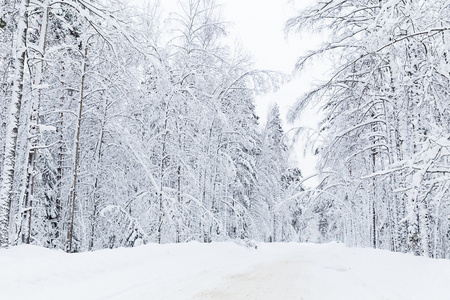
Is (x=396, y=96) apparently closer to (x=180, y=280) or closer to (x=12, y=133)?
(x=180, y=280)

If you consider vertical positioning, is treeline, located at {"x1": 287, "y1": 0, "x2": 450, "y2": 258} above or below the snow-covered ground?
above

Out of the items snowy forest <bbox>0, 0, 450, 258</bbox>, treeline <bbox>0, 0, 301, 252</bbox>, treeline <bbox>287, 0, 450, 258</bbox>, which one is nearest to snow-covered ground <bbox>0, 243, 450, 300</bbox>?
treeline <bbox>287, 0, 450, 258</bbox>

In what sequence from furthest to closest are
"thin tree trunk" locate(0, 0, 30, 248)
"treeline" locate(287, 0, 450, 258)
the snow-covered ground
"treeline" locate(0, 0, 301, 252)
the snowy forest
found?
"treeline" locate(0, 0, 301, 252) → the snowy forest → "thin tree trunk" locate(0, 0, 30, 248) → "treeline" locate(287, 0, 450, 258) → the snow-covered ground

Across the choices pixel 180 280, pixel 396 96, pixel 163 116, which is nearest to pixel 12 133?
pixel 180 280

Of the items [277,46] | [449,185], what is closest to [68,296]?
[449,185]

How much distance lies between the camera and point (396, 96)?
30.9 feet

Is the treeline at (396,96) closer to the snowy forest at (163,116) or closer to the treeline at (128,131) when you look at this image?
the snowy forest at (163,116)

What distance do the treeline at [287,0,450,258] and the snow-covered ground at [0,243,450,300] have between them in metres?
1.20

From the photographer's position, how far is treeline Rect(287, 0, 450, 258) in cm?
542

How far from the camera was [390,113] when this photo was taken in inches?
440

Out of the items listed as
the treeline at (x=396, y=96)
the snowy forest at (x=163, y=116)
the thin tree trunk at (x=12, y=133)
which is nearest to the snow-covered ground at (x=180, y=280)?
the thin tree trunk at (x=12, y=133)

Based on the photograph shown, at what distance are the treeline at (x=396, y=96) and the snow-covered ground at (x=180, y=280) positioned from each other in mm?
1204

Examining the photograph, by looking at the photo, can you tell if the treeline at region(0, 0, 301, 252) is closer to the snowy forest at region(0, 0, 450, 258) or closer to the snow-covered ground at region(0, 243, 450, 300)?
the snowy forest at region(0, 0, 450, 258)

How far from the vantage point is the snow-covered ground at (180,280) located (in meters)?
5.23
